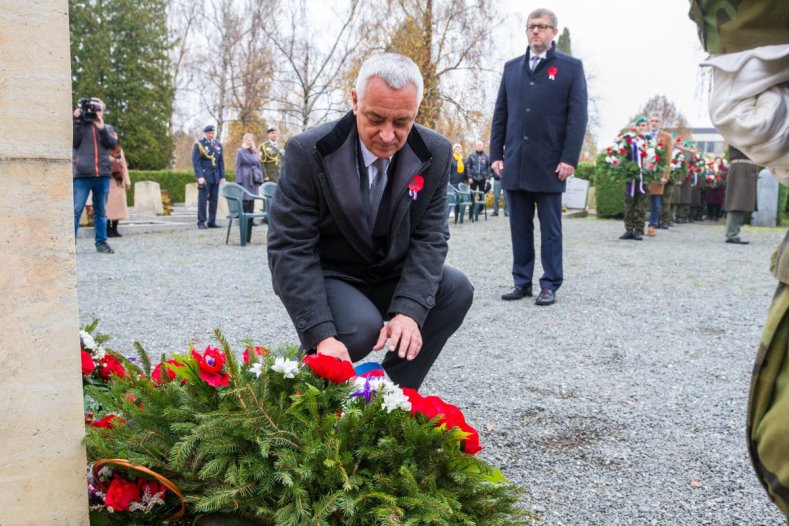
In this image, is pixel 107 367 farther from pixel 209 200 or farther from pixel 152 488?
pixel 209 200

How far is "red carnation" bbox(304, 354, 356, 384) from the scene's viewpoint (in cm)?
177

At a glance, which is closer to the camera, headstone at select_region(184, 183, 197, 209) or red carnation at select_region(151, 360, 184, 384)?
red carnation at select_region(151, 360, 184, 384)

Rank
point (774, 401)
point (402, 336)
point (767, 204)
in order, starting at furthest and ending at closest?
point (767, 204)
point (402, 336)
point (774, 401)

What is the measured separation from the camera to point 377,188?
8.00 ft

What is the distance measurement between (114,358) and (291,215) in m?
0.82

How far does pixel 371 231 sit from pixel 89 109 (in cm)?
737

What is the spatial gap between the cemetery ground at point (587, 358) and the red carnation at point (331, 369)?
854 mm

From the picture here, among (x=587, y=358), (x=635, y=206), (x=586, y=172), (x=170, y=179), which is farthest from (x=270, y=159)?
(x=586, y=172)

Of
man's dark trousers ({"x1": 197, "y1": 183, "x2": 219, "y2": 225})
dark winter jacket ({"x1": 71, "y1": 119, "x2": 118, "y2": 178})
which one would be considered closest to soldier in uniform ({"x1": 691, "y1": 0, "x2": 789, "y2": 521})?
dark winter jacket ({"x1": 71, "y1": 119, "x2": 118, "y2": 178})

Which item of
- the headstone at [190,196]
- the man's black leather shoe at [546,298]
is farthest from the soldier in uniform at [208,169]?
the man's black leather shoe at [546,298]

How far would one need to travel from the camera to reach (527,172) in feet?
17.7

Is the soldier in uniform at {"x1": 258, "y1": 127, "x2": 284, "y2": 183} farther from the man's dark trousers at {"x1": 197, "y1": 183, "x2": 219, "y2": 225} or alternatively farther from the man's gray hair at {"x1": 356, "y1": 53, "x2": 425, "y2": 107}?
the man's gray hair at {"x1": 356, "y1": 53, "x2": 425, "y2": 107}

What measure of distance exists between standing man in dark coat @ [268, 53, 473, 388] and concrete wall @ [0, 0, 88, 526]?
902mm

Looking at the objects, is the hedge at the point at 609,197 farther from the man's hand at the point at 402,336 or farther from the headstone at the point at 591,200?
the man's hand at the point at 402,336
